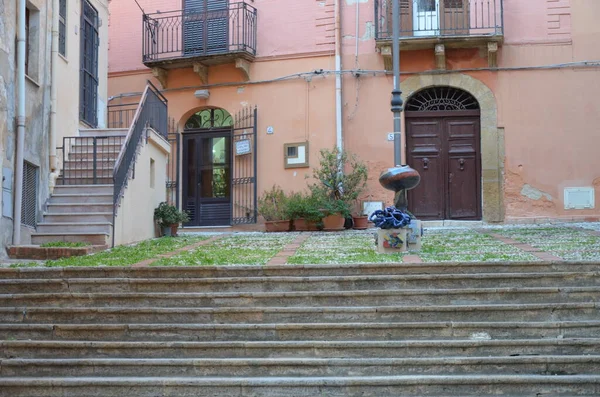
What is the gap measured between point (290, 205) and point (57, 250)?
5728 mm

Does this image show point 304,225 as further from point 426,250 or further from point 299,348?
point 299,348

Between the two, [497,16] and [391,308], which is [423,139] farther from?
[391,308]

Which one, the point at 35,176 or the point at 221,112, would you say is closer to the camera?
the point at 35,176

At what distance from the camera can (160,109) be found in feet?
48.4

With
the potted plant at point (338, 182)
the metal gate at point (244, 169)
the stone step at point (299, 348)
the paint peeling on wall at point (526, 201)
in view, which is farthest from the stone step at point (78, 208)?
the paint peeling on wall at point (526, 201)

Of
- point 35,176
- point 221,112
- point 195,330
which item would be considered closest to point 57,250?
point 35,176

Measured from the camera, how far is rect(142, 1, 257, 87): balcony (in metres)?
17.1

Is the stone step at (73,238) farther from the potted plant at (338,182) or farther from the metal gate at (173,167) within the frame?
the metal gate at (173,167)

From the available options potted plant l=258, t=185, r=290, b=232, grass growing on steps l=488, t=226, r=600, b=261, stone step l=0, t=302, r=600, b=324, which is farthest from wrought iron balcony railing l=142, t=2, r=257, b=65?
stone step l=0, t=302, r=600, b=324

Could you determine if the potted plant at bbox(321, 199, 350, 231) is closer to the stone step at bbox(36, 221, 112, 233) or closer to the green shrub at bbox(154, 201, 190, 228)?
the green shrub at bbox(154, 201, 190, 228)

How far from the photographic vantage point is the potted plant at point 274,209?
15.4 meters

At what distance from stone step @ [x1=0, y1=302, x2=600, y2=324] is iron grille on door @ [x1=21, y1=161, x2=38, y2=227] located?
402 centimetres

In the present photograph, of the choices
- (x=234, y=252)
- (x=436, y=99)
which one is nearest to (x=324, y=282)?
(x=234, y=252)

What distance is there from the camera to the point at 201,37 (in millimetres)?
17562
